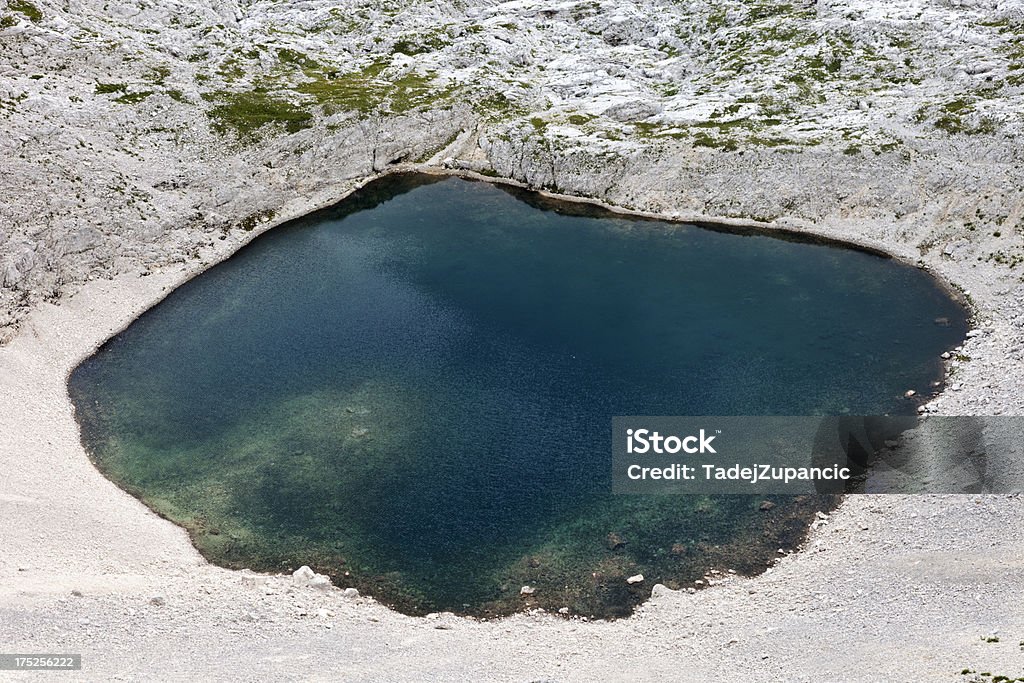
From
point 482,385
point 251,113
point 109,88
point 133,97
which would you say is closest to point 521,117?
point 251,113

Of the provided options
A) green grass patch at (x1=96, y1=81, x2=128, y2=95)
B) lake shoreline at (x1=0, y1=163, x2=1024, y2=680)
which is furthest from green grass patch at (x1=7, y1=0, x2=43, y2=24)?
lake shoreline at (x1=0, y1=163, x2=1024, y2=680)

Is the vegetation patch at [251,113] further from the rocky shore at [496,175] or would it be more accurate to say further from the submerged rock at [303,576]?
the submerged rock at [303,576]

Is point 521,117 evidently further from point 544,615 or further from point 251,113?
point 544,615

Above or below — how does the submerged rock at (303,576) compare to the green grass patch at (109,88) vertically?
below

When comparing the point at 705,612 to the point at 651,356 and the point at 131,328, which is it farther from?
the point at 131,328

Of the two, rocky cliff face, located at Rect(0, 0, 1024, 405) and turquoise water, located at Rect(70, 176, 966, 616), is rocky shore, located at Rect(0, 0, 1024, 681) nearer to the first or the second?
rocky cliff face, located at Rect(0, 0, 1024, 405)

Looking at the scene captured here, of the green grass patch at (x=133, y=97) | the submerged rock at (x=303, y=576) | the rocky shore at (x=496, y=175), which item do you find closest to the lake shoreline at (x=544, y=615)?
the rocky shore at (x=496, y=175)
